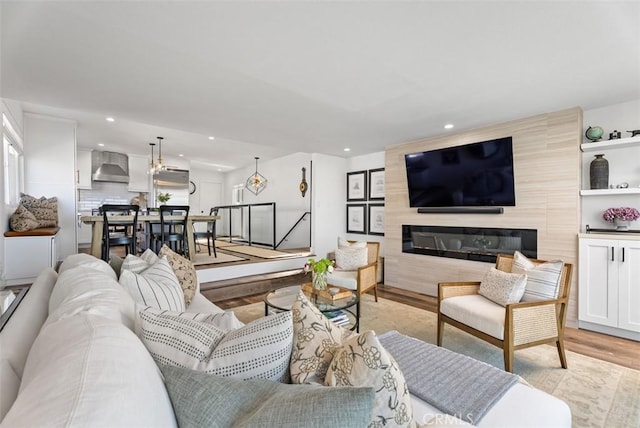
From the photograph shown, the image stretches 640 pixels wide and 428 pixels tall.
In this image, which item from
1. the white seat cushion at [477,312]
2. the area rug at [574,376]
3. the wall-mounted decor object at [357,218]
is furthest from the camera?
the wall-mounted decor object at [357,218]

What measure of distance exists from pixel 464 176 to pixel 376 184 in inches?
69.4

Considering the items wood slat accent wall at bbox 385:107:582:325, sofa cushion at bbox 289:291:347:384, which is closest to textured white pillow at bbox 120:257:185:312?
sofa cushion at bbox 289:291:347:384

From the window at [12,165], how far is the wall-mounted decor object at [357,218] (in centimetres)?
501

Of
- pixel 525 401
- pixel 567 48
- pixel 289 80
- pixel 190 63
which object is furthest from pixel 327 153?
pixel 525 401

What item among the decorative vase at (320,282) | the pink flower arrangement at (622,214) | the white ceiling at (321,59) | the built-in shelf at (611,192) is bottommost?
the decorative vase at (320,282)

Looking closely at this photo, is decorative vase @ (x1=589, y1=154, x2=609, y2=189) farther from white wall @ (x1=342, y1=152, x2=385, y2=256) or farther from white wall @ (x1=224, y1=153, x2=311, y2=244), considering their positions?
white wall @ (x1=224, y1=153, x2=311, y2=244)

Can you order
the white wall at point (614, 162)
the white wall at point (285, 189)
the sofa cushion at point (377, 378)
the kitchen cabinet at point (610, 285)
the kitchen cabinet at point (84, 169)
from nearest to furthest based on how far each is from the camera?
the sofa cushion at point (377, 378), the kitchen cabinet at point (610, 285), the white wall at point (614, 162), the kitchen cabinet at point (84, 169), the white wall at point (285, 189)

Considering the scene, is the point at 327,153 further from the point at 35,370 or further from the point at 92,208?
the point at 92,208

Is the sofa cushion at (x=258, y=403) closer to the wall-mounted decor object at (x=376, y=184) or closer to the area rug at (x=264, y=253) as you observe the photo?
the area rug at (x=264, y=253)

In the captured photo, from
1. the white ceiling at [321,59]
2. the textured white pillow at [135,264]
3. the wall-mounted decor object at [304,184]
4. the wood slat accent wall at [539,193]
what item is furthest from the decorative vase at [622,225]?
the wall-mounted decor object at [304,184]

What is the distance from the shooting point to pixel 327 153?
558 centimetres

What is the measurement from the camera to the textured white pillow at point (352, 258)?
406cm

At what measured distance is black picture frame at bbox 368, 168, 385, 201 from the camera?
5336mm

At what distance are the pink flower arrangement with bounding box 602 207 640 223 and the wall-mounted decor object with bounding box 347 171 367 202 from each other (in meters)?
3.39
